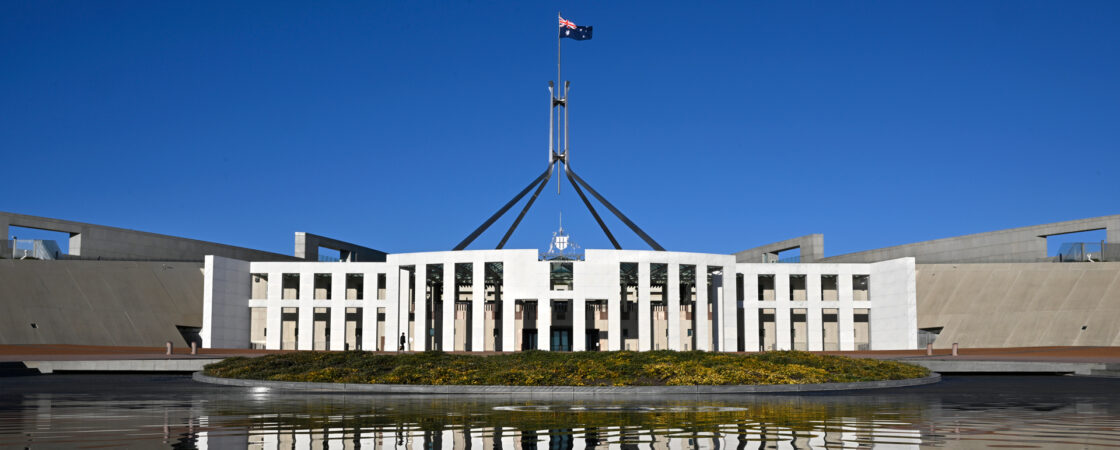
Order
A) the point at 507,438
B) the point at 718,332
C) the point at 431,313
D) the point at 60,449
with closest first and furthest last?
the point at 60,449, the point at 507,438, the point at 718,332, the point at 431,313

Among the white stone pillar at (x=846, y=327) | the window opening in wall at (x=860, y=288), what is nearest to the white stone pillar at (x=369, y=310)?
the white stone pillar at (x=846, y=327)

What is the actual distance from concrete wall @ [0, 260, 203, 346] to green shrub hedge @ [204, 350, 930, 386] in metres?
27.2

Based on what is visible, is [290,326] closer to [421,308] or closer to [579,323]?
[421,308]

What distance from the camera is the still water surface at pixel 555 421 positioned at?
9.34 meters

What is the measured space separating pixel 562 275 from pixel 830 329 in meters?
16.5

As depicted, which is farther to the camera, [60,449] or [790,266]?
[790,266]

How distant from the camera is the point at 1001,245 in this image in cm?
5359

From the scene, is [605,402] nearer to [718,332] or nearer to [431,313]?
[718,332]

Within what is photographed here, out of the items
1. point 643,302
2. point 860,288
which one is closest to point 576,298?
point 643,302

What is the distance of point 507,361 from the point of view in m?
23.5

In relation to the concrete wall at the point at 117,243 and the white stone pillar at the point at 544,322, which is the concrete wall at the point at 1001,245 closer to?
the white stone pillar at the point at 544,322

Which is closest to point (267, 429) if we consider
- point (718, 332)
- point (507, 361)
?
point (507, 361)

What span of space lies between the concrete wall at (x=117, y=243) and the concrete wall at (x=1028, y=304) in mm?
43086

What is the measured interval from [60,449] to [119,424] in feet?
8.79
